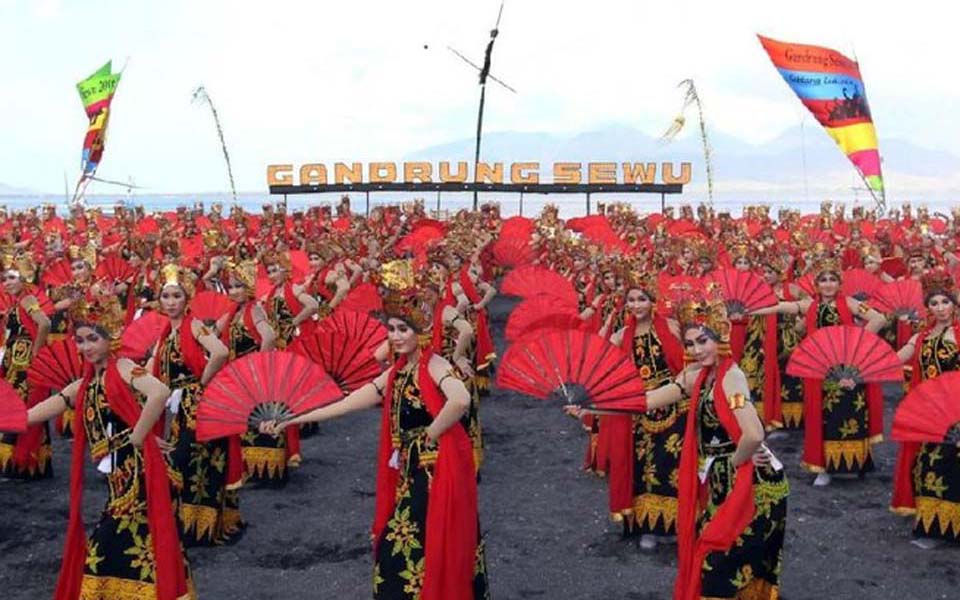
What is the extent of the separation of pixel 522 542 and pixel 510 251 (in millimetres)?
10307

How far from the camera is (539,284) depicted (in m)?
11.2

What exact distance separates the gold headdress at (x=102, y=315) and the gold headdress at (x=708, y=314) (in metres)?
3.08

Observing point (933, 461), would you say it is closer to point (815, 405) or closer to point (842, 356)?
point (842, 356)

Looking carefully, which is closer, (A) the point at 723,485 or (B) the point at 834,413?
(A) the point at 723,485

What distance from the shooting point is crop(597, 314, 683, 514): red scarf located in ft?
23.4

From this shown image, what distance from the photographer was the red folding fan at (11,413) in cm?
498

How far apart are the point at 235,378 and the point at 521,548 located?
9.56ft

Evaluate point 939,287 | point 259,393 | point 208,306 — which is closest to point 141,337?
point 208,306

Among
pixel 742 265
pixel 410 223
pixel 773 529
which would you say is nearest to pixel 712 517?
pixel 773 529

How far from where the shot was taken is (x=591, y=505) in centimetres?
835

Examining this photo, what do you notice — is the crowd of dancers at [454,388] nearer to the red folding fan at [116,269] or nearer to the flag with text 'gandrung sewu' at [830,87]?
the red folding fan at [116,269]

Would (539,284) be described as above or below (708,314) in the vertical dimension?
below

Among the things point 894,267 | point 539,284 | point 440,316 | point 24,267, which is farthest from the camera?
point 894,267

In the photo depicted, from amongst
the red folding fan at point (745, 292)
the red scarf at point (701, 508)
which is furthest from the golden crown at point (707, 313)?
the red folding fan at point (745, 292)
